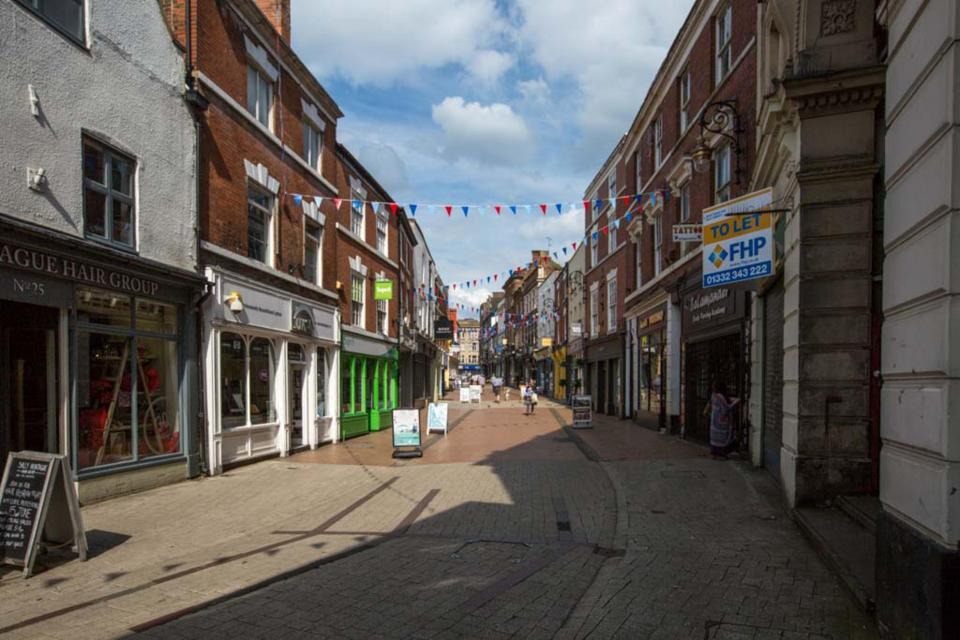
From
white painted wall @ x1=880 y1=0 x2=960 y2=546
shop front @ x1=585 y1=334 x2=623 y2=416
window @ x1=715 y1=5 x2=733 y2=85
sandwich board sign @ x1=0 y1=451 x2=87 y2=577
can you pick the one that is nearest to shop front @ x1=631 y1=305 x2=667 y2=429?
shop front @ x1=585 y1=334 x2=623 y2=416

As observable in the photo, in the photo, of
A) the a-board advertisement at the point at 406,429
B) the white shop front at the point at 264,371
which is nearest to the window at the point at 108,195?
the white shop front at the point at 264,371

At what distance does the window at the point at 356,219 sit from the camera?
20.4 metres

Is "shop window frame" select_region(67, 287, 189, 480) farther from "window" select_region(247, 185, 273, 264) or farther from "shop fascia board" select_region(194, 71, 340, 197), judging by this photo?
"shop fascia board" select_region(194, 71, 340, 197)

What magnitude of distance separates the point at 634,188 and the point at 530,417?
974 centimetres

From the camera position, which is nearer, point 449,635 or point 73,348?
A: point 449,635

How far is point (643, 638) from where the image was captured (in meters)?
4.38

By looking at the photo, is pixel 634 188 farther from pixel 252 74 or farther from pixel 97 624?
pixel 97 624

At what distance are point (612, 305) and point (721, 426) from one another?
603 inches

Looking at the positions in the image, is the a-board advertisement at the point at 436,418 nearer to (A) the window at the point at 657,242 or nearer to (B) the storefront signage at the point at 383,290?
(B) the storefront signage at the point at 383,290

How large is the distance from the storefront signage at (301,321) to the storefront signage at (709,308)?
9.23 m

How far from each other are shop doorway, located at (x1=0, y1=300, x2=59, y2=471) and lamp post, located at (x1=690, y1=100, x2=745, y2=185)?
38.2 ft

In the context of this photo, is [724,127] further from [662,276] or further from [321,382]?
[321,382]

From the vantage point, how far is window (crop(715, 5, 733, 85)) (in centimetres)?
1384

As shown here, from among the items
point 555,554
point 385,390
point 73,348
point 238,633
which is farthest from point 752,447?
point 385,390
